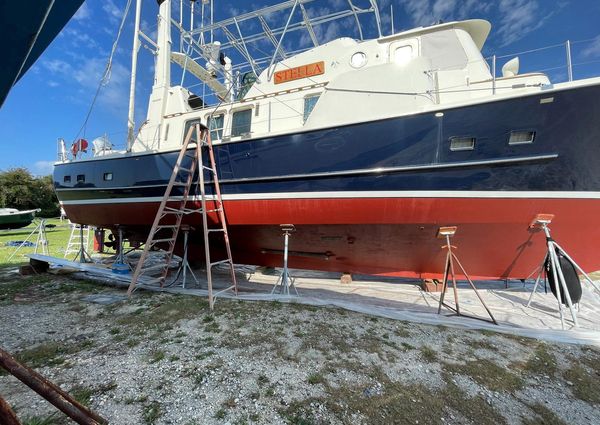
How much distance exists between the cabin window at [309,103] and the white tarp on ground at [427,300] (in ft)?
10.6

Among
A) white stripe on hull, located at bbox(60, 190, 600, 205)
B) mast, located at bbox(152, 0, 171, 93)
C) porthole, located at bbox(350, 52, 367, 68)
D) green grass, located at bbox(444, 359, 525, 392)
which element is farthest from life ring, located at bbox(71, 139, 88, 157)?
green grass, located at bbox(444, 359, 525, 392)

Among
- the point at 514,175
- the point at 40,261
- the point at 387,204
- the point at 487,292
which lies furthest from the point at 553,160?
the point at 40,261

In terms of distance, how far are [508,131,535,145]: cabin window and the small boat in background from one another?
1018 inches

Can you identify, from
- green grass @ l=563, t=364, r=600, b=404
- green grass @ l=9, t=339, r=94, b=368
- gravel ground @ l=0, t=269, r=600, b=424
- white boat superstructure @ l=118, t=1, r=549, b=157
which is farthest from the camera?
white boat superstructure @ l=118, t=1, r=549, b=157

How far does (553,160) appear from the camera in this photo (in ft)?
12.2

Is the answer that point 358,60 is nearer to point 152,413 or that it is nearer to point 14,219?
Answer: point 152,413

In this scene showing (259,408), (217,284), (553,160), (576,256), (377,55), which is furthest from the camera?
(217,284)

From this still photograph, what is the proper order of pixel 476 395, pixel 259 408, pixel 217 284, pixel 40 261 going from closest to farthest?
pixel 259 408
pixel 476 395
pixel 217 284
pixel 40 261

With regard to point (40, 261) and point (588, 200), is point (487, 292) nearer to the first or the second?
point (588, 200)

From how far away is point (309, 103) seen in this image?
5031 millimetres

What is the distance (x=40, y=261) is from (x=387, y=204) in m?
7.30

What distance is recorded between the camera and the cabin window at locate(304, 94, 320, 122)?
4.98m

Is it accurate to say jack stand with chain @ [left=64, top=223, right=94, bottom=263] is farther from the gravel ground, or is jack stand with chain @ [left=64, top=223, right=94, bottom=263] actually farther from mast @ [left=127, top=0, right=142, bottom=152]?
the gravel ground

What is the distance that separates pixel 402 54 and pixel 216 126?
3.83 m
